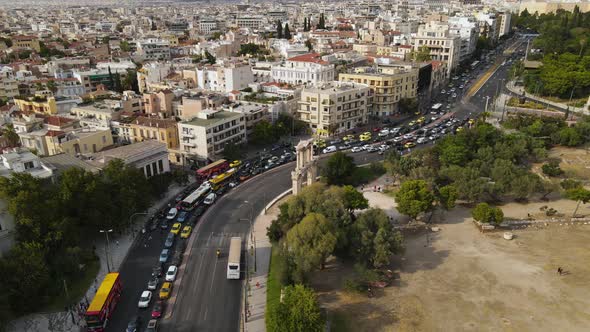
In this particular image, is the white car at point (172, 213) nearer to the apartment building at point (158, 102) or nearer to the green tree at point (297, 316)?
the green tree at point (297, 316)

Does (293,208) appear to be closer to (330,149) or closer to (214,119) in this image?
(214,119)

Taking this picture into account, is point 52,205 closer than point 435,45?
Yes

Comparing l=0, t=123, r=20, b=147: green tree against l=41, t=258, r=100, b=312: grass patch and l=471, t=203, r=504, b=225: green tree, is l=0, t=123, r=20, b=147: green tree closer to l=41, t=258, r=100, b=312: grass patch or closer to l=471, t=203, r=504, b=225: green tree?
l=41, t=258, r=100, b=312: grass patch

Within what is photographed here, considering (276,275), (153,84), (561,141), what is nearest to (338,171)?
(276,275)

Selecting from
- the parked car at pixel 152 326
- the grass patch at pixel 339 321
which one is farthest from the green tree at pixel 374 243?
the parked car at pixel 152 326

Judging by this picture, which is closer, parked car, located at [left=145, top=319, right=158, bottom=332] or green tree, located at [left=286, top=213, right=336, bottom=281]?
parked car, located at [left=145, top=319, right=158, bottom=332]

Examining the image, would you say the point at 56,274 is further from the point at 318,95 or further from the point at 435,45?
the point at 435,45

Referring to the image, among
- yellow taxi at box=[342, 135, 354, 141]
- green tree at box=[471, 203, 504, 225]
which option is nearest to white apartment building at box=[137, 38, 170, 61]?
yellow taxi at box=[342, 135, 354, 141]
